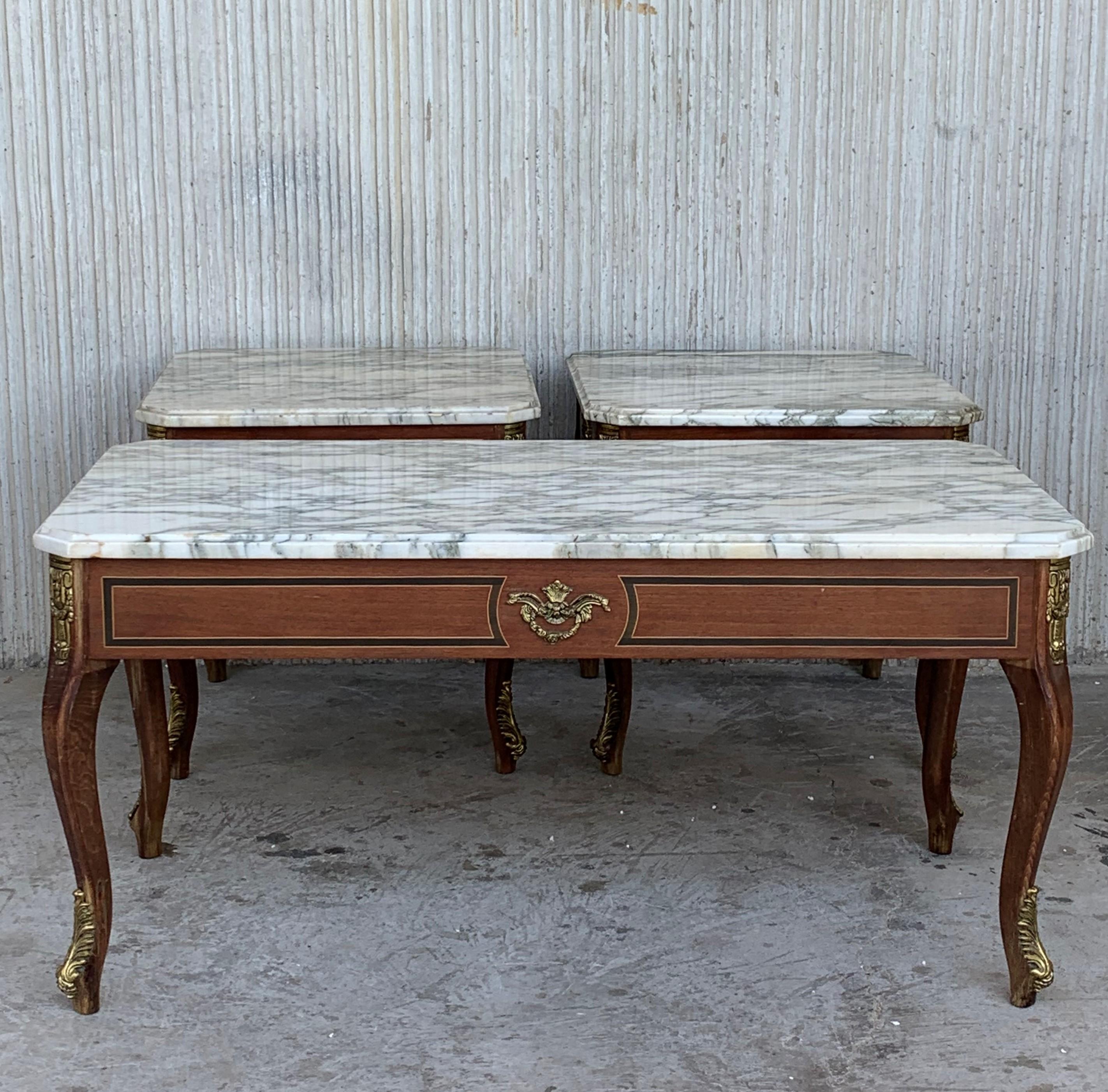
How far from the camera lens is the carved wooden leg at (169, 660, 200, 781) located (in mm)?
3270

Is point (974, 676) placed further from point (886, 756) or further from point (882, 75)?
point (882, 75)

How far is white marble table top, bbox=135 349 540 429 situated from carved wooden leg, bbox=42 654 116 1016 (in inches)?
36.5

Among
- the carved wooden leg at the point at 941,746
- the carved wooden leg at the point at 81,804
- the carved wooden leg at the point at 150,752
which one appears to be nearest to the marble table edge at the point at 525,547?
the carved wooden leg at the point at 81,804

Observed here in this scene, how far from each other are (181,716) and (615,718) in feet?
3.05

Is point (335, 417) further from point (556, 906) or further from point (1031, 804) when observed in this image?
point (1031, 804)

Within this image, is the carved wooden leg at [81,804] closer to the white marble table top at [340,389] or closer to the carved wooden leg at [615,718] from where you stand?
the white marble table top at [340,389]

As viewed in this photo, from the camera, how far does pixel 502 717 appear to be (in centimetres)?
332

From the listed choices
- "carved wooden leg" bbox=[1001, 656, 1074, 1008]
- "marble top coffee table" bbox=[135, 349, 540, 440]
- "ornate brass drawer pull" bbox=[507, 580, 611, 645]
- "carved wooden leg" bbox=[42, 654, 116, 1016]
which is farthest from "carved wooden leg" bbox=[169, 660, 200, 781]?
"carved wooden leg" bbox=[1001, 656, 1074, 1008]

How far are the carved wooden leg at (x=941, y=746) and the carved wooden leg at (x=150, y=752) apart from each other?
4.75ft

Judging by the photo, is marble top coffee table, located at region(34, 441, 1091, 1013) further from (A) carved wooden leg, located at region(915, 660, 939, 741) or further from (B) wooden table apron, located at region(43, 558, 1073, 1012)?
(A) carved wooden leg, located at region(915, 660, 939, 741)

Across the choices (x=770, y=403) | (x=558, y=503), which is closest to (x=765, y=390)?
(x=770, y=403)

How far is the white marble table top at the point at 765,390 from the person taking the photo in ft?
10.3

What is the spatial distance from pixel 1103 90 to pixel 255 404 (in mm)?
2233

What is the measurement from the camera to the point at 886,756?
3.46 m
